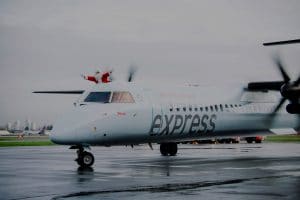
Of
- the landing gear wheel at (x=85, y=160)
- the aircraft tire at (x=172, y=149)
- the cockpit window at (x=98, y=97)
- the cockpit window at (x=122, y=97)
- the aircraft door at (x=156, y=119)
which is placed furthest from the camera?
the aircraft tire at (x=172, y=149)

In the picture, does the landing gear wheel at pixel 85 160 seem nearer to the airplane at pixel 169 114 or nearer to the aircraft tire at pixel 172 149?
the airplane at pixel 169 114

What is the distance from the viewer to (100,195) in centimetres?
1135

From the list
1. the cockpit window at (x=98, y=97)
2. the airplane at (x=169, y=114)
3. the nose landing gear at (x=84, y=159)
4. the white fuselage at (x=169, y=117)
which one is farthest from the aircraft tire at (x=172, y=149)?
the nose landing gear at (x=84, y=159)

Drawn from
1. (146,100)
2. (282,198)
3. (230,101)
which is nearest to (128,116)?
(146,100)

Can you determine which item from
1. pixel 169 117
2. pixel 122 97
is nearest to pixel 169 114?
pixel 169 117

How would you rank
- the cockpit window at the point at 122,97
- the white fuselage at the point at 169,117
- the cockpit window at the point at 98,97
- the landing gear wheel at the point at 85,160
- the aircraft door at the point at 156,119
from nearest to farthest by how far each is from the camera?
the white fuselage at the point at 169,117 < the landing gear wheel at the point at 85,160 < the cockpit window at the point at 98,97 < the cockpit window at the point at 122,97 < the aircraft door at the point at 156,119

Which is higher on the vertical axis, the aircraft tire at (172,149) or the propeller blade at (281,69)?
the propeller blade at (281,69)

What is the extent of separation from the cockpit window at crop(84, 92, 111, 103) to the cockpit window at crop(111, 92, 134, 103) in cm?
26

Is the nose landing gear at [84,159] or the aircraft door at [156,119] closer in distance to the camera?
the nose landing gear at [84,159]

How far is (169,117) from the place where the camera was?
77.6 ft

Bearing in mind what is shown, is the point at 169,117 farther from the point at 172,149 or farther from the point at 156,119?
the point at 172,149

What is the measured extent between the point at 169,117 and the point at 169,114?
151mm

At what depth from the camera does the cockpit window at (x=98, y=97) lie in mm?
21438

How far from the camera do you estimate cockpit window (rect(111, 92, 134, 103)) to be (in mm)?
21766
